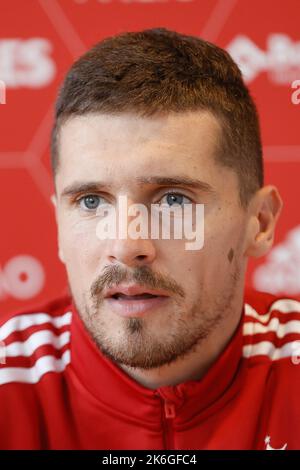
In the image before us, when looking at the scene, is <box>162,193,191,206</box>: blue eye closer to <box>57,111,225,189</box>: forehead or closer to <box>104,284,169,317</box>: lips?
<box>57,111,225,189</box>: forehead

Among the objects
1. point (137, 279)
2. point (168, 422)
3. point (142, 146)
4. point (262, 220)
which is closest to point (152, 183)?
point (142, 146)

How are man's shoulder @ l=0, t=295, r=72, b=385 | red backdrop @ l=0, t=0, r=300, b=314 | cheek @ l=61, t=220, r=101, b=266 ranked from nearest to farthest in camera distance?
cheek @ l=61, t=220, r=101, b=266 → man's shoulder @ l=0, t=295, r=72, b=385 → red backdrop @ l=0, t=0, r=300, b=314

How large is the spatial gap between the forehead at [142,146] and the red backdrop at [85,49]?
2.67 ft

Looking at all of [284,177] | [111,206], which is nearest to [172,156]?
[111,206]

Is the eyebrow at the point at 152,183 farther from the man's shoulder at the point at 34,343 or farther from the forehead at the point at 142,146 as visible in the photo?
the man's shoulder at the point at 34,343

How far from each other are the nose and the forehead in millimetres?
123

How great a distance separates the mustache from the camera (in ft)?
4.03

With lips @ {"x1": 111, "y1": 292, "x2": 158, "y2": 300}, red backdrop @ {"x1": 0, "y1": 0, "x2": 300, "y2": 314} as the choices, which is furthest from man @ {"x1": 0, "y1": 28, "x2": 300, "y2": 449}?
red backdrop @ {"x1": 0, "y1": 0, "x2": 300, "y2": 314}

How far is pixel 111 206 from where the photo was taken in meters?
1.30

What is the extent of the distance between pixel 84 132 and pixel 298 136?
993 mm

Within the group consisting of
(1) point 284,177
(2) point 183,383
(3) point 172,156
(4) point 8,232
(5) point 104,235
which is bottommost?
(2) point 183,383

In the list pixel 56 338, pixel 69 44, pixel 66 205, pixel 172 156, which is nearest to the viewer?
pixel 172 156

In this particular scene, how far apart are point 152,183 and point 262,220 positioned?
37cm
